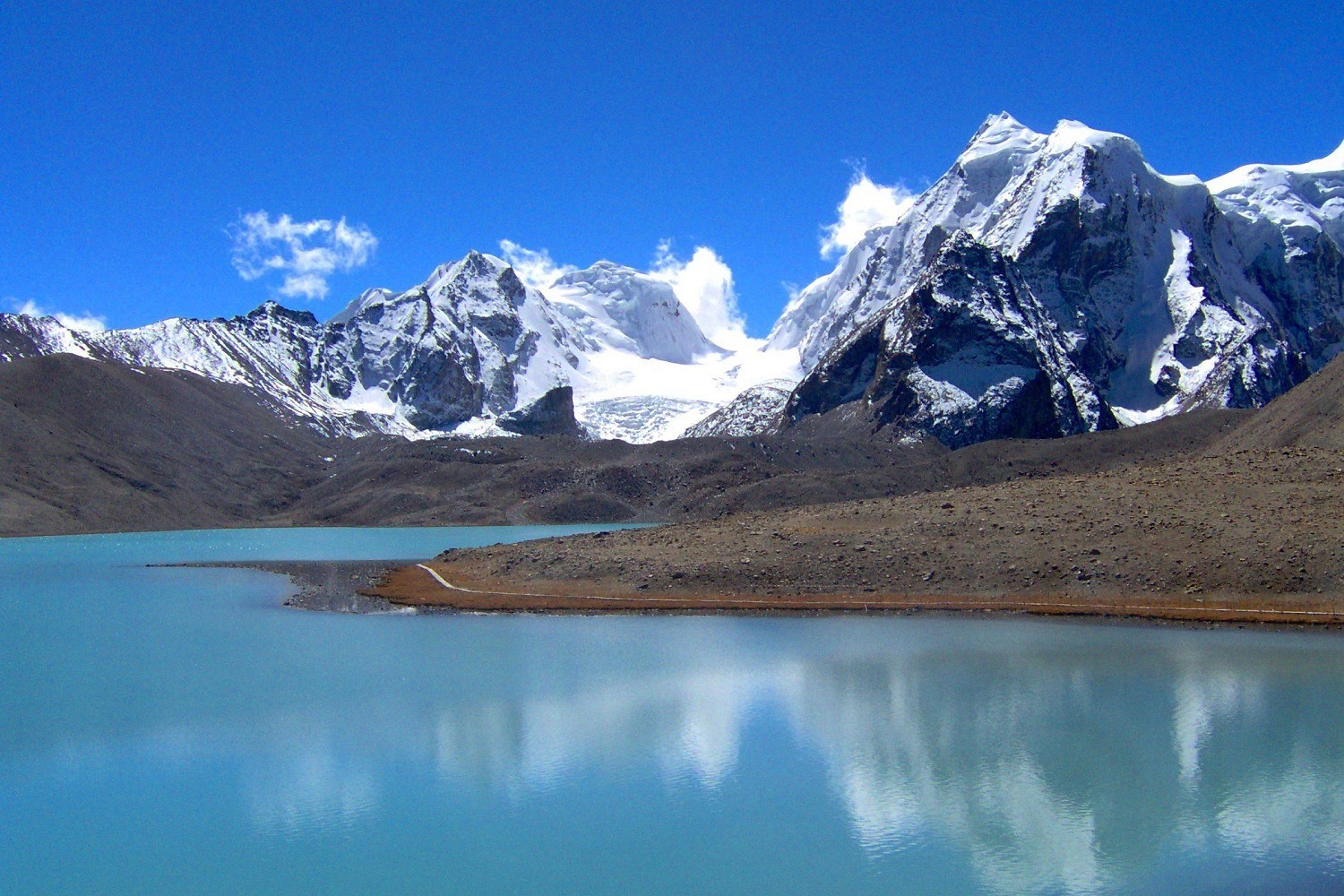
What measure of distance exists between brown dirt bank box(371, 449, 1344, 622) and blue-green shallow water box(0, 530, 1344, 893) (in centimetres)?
487

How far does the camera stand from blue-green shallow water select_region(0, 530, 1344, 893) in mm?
16938

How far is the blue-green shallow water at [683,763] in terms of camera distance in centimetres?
1694

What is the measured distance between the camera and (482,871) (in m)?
16.8

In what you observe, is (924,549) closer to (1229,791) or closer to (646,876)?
(1229,791)

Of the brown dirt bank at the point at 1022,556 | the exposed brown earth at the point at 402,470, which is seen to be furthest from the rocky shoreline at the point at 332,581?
the exposed brown earth at the point at 402,470

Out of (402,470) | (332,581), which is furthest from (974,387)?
(332,581)

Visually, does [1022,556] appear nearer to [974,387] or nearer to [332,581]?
[332,581]

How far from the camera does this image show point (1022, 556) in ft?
151

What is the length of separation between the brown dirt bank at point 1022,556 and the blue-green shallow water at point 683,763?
4875 millimetres

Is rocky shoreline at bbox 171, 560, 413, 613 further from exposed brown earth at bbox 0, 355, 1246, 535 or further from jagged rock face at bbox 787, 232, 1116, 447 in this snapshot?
jagged rock face at bbox 787, 232, 1116, 447

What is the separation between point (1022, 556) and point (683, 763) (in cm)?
2804

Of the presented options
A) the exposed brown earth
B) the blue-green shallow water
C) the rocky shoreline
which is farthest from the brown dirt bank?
the exposed brown earth

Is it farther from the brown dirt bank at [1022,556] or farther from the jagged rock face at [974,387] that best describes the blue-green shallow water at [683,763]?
the jagged rock face at [974,387]

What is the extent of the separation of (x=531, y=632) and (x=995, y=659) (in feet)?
55.7
